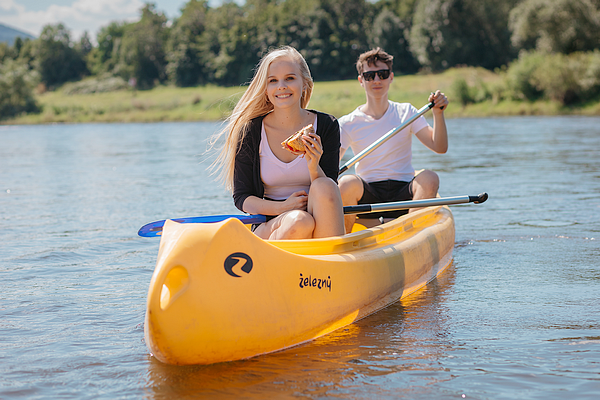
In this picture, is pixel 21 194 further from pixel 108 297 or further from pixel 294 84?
pixel 294 84

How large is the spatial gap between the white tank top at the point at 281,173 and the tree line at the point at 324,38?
33.2m

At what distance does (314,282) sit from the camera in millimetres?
2930

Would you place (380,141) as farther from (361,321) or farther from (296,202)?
(361,321)

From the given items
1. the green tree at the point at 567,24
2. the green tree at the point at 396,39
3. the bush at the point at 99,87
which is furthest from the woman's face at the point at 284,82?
the bush at the point at 99,87

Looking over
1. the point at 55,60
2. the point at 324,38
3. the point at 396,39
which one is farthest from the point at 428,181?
the point at 55,60

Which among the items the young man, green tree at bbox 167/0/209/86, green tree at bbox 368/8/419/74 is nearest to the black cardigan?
the young man

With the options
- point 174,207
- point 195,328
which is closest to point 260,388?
point 195,328

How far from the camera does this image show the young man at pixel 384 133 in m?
4.62

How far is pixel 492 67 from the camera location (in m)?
50.7

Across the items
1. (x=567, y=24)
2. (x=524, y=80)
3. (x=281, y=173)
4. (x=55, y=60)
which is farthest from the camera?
(x=55, y=60)

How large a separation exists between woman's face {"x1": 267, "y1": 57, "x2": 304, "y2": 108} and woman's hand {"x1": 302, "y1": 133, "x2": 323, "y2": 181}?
13.7 inches

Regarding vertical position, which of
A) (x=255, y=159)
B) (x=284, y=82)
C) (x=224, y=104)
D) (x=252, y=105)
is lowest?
(x=255, y=159)

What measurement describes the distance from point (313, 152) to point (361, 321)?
38.3 inches

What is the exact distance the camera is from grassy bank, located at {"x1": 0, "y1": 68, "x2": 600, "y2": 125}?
3167cm
